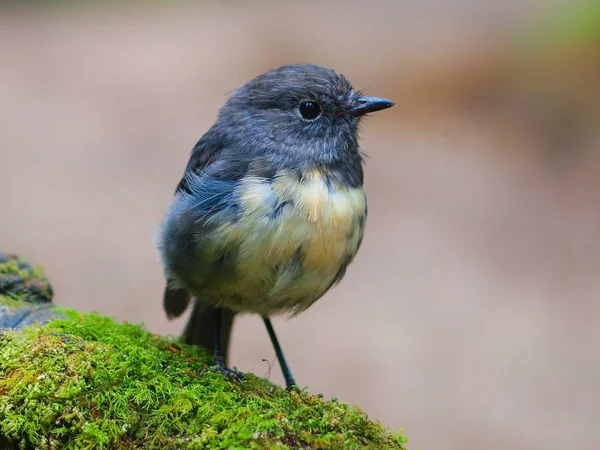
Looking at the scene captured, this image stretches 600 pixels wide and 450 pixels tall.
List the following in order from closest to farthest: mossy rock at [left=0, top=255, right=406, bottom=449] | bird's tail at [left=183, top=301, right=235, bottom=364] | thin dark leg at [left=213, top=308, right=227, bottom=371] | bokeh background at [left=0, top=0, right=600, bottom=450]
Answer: mossy rock at [left=0, top=255, right=406, bottom=449] < thin dark leg at [left=213, top=308, right=227, bottom=371] < bird's tail at [left=183, top=301, right=235, bottom=364] < bokeh background at [left=0, top=0, right=600, bottom=450]

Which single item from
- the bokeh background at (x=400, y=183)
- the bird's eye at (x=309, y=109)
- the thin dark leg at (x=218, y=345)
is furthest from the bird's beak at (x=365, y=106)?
the bokeh background at (x=400, y=183)

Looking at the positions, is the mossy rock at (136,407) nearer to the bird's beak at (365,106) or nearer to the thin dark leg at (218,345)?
the thin dark leg at (218,345)

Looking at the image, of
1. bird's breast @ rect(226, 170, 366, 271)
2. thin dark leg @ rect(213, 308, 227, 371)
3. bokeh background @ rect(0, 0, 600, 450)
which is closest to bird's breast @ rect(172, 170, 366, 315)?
bird's breast @ rect(226, 170, 366, 271)

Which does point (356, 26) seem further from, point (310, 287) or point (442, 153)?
point (310, 287)

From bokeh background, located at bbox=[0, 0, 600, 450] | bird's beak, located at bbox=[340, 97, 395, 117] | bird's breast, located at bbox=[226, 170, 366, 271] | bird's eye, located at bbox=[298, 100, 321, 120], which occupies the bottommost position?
bird's breast, located at bbox=[226, 170, 366, 271]

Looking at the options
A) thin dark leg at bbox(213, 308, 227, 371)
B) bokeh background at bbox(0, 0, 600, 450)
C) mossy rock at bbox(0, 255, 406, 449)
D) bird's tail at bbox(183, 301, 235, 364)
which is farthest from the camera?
bokeh background at bbox(0, 0, 600, 450)

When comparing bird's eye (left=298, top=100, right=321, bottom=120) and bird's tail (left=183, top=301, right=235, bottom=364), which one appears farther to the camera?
bird's tail (left=183, top=301, right=235, bottom=364)

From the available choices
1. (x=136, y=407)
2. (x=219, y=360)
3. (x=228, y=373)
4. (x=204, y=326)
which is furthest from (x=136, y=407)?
(x=204, y=326)

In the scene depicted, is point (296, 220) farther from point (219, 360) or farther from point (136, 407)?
point (136, 407)

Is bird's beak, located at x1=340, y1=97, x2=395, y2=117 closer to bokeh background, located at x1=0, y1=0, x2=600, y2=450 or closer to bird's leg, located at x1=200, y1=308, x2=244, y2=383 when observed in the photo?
bird's leg, located at x1=200, y1=308, x2=244, y2=383
